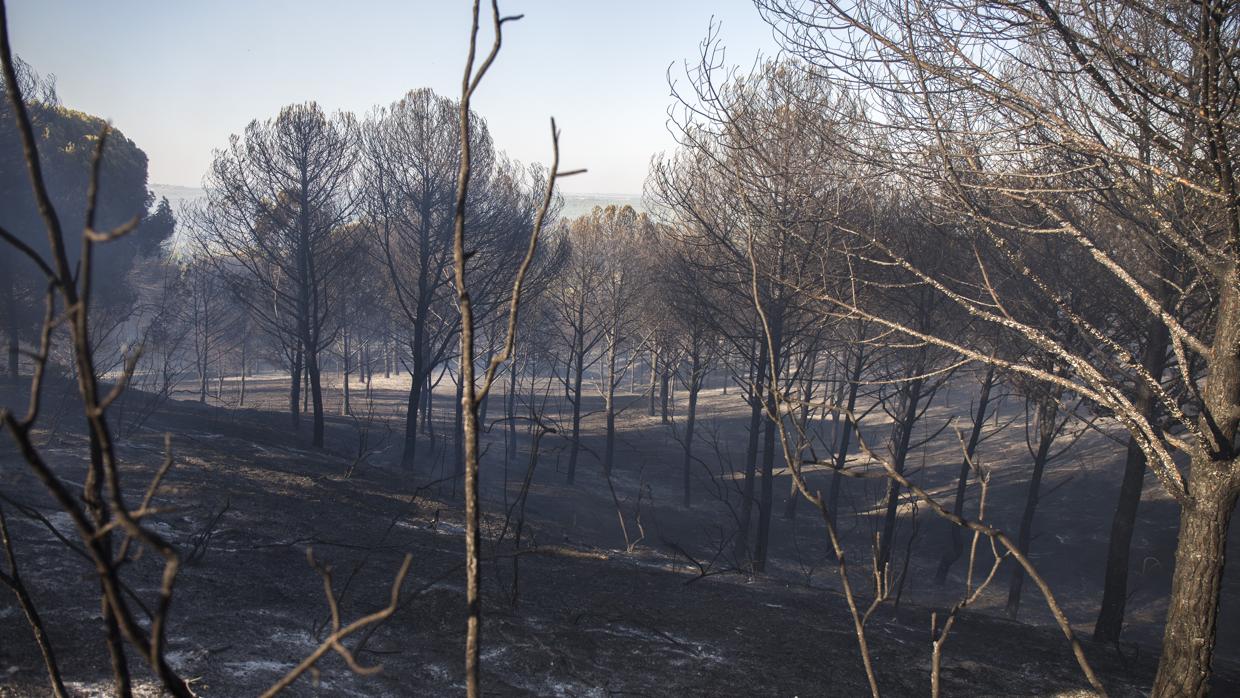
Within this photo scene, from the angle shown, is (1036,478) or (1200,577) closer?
(1200,577)

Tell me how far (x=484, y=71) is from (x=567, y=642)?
215 inches

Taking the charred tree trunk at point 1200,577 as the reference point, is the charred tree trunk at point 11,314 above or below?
above

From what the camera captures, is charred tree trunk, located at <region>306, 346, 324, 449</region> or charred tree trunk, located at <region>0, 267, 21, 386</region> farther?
charred tree trunk, located at <region>0, 267, 21, 386</region>

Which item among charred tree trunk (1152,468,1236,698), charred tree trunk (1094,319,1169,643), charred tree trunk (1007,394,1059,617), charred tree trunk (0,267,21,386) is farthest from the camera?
charred tree trunk (0,267,21,386)

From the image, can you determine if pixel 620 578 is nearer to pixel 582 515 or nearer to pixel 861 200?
→ pixel 861 200

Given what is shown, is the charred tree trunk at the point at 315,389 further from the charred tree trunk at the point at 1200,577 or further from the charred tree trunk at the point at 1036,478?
the charred tree trunk at the point at 1200,577

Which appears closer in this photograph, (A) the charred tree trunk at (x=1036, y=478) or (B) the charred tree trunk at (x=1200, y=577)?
(B) the charred tree trunk at (x=1200, y=577)

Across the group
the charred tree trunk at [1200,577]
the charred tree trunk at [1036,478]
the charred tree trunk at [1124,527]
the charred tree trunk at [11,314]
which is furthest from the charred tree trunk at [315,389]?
the charred tree trunk at [1200,577]

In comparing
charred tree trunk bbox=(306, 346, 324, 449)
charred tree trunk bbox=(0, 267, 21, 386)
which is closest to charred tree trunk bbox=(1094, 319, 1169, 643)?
charred tree trunk bbox=(306, 346, 324, 449)

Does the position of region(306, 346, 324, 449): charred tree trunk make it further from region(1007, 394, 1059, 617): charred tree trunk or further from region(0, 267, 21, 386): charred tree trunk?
region(1007, 394, 1059, 617): charred tree trunk

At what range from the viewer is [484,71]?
89cm

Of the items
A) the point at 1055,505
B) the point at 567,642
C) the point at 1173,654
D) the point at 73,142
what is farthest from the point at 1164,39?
the point at 73,142

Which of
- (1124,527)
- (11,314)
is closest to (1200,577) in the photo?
(1124,527)

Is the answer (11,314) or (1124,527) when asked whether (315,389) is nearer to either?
(11,314)
